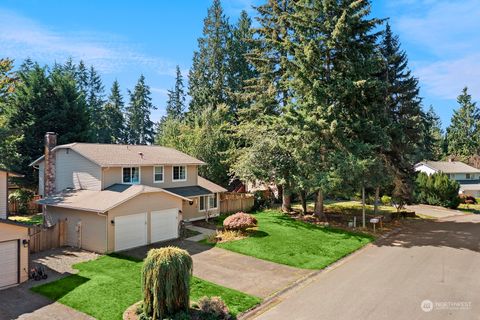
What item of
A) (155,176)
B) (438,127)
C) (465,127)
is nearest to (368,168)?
(155,176)

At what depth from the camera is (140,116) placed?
7669 cm

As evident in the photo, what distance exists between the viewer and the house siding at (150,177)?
2279 centimetres

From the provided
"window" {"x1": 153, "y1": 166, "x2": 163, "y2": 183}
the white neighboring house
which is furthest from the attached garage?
the white neighboring house

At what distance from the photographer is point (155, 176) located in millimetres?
26141

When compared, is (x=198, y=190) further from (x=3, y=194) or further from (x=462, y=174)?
(x=462, y=174)

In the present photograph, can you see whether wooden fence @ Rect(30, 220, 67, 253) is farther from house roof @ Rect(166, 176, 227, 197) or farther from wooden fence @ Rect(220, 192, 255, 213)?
wooden fence @ Rect(220, 192, 255, 213)

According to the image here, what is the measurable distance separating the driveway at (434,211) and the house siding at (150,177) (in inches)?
938

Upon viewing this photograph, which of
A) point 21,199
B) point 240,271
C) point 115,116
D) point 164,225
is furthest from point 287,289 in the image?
point 115,116

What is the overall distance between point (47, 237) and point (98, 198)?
131 inches

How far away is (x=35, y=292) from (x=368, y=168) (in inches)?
840

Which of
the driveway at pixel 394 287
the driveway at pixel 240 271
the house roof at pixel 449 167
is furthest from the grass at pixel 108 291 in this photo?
the house roof at pixel 449 167

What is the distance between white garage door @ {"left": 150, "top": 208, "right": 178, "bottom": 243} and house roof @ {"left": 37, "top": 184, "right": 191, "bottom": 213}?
5.02 feet

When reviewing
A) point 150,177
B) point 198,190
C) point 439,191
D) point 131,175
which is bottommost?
point 439,191

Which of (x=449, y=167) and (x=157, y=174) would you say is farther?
(x=449, y=167)
